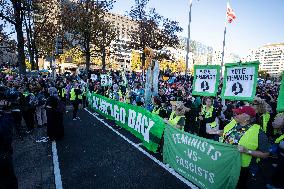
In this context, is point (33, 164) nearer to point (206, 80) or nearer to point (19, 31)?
point (206, 80)

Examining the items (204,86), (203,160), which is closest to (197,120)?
(204,86)

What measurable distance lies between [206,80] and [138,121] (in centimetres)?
304

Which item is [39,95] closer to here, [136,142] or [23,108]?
[23,108]

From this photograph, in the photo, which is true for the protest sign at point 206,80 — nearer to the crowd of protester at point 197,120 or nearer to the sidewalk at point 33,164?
the crowd of protester at point 197,120

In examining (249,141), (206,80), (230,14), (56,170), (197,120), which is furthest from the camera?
(230,14)

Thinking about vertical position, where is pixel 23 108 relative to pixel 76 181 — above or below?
above

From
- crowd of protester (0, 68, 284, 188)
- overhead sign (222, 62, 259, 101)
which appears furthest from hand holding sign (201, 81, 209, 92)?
overhead sign (222, 62, 259, 101)

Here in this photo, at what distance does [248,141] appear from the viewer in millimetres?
4430

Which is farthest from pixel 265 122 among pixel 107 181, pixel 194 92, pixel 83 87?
pixel 83 87

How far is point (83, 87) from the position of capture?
20.4m

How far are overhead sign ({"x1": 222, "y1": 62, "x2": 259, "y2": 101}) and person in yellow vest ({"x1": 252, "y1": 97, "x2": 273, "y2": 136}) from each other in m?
0.54

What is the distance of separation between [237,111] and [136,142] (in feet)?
19.0

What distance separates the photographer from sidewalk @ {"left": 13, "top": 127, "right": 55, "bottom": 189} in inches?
248

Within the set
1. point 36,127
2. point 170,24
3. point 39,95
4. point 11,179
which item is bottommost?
point 36,127
